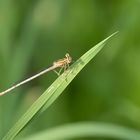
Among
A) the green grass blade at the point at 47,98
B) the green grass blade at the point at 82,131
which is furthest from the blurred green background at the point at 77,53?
the green grass blade at the point at 47,98

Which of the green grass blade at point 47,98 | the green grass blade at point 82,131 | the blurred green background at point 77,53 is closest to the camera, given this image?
the green grass blade at point 47,98

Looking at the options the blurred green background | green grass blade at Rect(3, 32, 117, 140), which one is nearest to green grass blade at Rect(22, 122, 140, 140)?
the blurred green background

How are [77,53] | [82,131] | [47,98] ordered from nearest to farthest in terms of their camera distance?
1. [47,98]
2. [82,131]
3. [77,53]

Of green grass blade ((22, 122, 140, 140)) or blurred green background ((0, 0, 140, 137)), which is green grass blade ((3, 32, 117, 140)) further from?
blurred green background ((0, 0, 140, 137))

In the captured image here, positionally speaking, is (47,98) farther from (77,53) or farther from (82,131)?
(77,53)

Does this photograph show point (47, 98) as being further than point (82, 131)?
No

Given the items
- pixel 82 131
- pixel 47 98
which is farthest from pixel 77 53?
pixel 47 98

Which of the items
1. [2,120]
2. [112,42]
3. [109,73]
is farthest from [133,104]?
[2,120]

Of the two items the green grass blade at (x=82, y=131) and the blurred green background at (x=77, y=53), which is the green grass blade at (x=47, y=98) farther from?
the blurred green background at (x=77, y=53)

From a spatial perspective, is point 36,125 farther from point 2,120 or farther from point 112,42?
point 112,42

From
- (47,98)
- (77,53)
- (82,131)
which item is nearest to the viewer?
(47,98)
